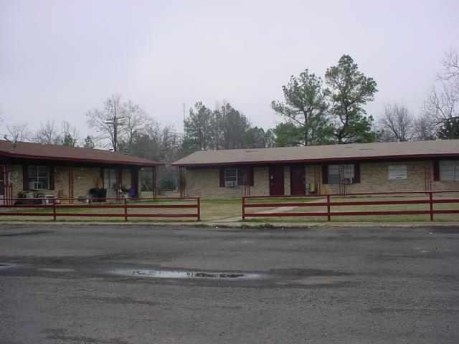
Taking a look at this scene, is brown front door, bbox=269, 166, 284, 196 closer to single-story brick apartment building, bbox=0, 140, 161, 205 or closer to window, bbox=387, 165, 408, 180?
window, bbox=387, 165, 408, 180

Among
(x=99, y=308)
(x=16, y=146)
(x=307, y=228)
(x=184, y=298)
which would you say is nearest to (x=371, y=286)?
(x=184, y=298)

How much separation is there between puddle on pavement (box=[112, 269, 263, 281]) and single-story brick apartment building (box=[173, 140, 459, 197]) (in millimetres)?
26288

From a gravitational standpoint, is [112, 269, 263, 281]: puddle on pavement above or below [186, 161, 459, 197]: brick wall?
below

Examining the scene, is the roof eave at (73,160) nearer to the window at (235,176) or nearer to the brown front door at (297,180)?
the window at (235,176)

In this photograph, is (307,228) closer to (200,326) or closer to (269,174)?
(200,326)

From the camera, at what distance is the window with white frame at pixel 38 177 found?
30464 millimetres

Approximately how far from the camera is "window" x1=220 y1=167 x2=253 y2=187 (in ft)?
122

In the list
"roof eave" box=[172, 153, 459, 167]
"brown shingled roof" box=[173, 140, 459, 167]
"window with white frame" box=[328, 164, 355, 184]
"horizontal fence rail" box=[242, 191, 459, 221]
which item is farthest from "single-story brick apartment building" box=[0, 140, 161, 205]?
"window with white frame" box=[328, 164, 355, 184]

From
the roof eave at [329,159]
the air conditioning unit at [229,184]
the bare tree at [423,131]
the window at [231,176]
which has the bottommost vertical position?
the air conditioning unit at [229,184]

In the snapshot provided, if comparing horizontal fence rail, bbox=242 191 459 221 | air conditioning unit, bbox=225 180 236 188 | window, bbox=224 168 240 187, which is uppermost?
window, bbox=224 168 240 187

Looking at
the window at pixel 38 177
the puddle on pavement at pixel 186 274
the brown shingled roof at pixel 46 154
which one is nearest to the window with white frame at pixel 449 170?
the brown shingled roof at pixel 46 154

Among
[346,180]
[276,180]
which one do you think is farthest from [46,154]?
[346,180]

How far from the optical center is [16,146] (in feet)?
103

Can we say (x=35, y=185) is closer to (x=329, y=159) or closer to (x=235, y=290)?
(x=329, y=159)
